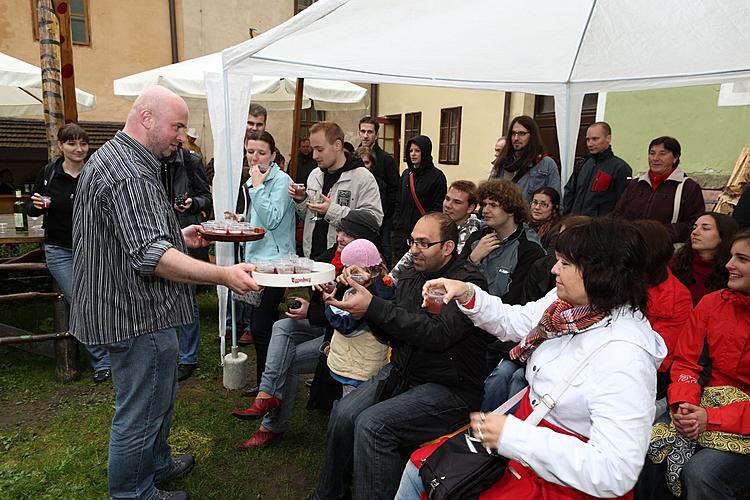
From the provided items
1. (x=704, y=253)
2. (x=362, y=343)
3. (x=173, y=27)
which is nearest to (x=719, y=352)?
(x=704, y=253)

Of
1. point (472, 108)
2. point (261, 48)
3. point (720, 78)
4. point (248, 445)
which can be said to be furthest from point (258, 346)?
point (472, 108)

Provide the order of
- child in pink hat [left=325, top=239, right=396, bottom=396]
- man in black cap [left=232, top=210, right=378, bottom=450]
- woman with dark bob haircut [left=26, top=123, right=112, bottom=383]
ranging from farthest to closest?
woman with dark bob haircut [left=26, top=123, right=112, bottom=383], man in black cap [left=232, top=210, right=378, bottom=450], child in pink hat [left=325, top=239, right=396, bottom=396]

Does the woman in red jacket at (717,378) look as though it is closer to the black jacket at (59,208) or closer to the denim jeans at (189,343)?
the denim jeans at (189,343)

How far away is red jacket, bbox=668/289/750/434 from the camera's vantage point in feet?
7.38

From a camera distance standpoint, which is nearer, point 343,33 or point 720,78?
point 343,33

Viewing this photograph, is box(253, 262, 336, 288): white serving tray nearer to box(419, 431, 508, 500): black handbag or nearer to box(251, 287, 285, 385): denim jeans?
box(419, 431, 508, 500): black handbag

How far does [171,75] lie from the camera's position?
6.57 metres

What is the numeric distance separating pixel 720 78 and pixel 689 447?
12.1 ft

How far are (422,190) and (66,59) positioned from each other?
375cm

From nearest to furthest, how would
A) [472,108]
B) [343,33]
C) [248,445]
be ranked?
[248,445], [343,33], [472,108]

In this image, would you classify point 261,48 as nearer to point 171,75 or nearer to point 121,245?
point 121,245

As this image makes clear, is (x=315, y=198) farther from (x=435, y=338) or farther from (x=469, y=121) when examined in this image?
(x=469, y=121)

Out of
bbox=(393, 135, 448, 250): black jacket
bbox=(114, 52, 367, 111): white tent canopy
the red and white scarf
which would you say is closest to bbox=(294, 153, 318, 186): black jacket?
bbox=(114, 52, 367, 111): white tent canopy

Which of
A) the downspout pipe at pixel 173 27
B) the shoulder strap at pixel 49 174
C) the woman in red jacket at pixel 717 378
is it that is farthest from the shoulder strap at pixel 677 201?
the downspout pipe at pixel 173 27
